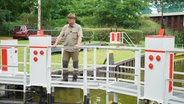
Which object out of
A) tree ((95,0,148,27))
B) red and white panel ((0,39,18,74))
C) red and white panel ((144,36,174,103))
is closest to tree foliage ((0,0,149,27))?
tree ((95,0,148,27))

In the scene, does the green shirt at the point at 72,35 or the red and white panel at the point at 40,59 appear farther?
the green shirt at the point at 72,35

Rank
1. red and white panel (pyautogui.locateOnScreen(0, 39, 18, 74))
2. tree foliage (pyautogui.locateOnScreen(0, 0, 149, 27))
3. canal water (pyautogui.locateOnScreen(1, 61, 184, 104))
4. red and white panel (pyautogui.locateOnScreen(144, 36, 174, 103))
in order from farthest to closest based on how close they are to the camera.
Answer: tree foliage (pyautogui.locateOnScreen(0, 0, 149, 27)) → canal water (pyautogui.locateOnScreen(1, 61, 184, 104)) → red and white panel (pyautogui.locateOnScreen(0, 39, 18, 74)) → red and white panel (pyautogui.locateOnScreen(144, 36, 174, 103))

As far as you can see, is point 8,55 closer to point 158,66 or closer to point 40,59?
point 40,59

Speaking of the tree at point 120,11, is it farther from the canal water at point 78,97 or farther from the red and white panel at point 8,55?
the red and white panel at point 8,55

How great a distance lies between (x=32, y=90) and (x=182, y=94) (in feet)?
11.4

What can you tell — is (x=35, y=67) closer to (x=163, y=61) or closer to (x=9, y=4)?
(x=163, y=61)

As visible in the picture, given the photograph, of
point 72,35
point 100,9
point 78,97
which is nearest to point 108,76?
point 72,35

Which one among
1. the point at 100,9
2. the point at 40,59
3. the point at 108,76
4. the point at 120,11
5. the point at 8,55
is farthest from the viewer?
the point at 100,9

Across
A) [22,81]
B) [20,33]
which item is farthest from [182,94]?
[20,33]

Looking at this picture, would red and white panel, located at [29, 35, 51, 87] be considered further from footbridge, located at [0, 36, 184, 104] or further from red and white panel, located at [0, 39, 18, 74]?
red and white panel, located at [0, 39, 18, 74]

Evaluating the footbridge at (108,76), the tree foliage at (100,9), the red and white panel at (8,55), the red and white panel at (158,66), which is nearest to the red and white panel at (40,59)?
the footbridge at (108,76)

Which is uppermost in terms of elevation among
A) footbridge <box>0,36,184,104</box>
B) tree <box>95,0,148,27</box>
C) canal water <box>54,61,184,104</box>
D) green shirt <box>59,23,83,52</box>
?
tree <box>95,0,148,27</box>

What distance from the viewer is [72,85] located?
8109 millimetres

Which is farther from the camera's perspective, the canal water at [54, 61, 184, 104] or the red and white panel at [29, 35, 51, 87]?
the canal water at [54, 61, 184, 104]
